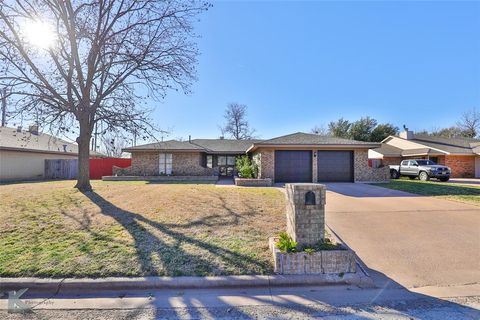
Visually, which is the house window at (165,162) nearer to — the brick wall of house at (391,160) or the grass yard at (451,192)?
the grass yard at (451,192)

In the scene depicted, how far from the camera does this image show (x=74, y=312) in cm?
303

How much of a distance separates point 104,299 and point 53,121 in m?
9.01

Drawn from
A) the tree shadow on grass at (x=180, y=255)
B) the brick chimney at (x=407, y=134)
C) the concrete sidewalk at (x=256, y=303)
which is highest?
the brick chimney at (x=407, y=134)

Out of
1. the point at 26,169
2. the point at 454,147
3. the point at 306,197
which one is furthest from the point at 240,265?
the point at 454,147

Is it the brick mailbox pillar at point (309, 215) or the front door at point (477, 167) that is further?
the front door at point (477, 167)

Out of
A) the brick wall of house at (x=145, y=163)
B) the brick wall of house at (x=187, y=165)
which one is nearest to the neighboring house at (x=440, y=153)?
the brick wall of house at (x=187, y=165)

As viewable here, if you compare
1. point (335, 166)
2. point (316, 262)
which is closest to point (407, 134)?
point (335, 166)

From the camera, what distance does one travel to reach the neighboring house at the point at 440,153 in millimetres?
23656

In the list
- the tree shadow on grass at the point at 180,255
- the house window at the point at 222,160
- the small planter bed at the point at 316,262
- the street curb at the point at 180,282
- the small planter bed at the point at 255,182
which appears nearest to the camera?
the street curb at the point at 180,282

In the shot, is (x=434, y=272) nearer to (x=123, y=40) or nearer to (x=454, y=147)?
(x=123, y=40)

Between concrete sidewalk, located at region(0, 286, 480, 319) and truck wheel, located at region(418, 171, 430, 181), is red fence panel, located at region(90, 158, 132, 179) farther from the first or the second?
truck wheel, located at region(418, 171, 430, 181)

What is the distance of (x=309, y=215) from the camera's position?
13.1 ft

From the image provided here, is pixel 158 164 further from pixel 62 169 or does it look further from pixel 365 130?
pixel 365 130

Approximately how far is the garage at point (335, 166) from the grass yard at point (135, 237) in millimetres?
8992
